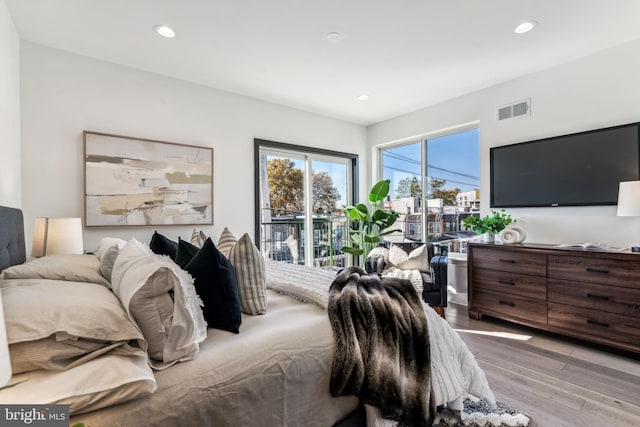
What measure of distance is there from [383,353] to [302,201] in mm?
3375

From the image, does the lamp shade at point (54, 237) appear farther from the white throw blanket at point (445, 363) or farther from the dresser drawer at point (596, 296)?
the dresser drawer at point (596, 296)

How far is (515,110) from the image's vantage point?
345cm

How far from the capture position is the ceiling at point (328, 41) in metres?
2.21

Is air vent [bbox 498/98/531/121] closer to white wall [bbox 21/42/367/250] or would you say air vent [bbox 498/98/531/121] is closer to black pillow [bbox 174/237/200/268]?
white wall [bbox 21/42/367/250]

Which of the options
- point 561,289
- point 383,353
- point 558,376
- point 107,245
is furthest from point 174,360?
point 561,289

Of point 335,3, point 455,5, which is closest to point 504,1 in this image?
point 455,5

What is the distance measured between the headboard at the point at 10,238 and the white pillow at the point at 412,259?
321 centimetres

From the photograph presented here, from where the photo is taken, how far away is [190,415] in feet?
2.87

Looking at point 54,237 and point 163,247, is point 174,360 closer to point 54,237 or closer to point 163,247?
point 163,247

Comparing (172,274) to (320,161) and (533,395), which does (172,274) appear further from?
(320,161)

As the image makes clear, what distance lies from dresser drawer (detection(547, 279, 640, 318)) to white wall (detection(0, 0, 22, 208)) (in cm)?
425

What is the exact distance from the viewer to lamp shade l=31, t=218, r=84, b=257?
2240mm

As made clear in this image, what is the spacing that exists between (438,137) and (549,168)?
5.04 ft

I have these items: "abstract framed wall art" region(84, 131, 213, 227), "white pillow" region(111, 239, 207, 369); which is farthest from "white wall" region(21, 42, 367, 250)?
"white pillow" region(111, 239, 207, 369)
